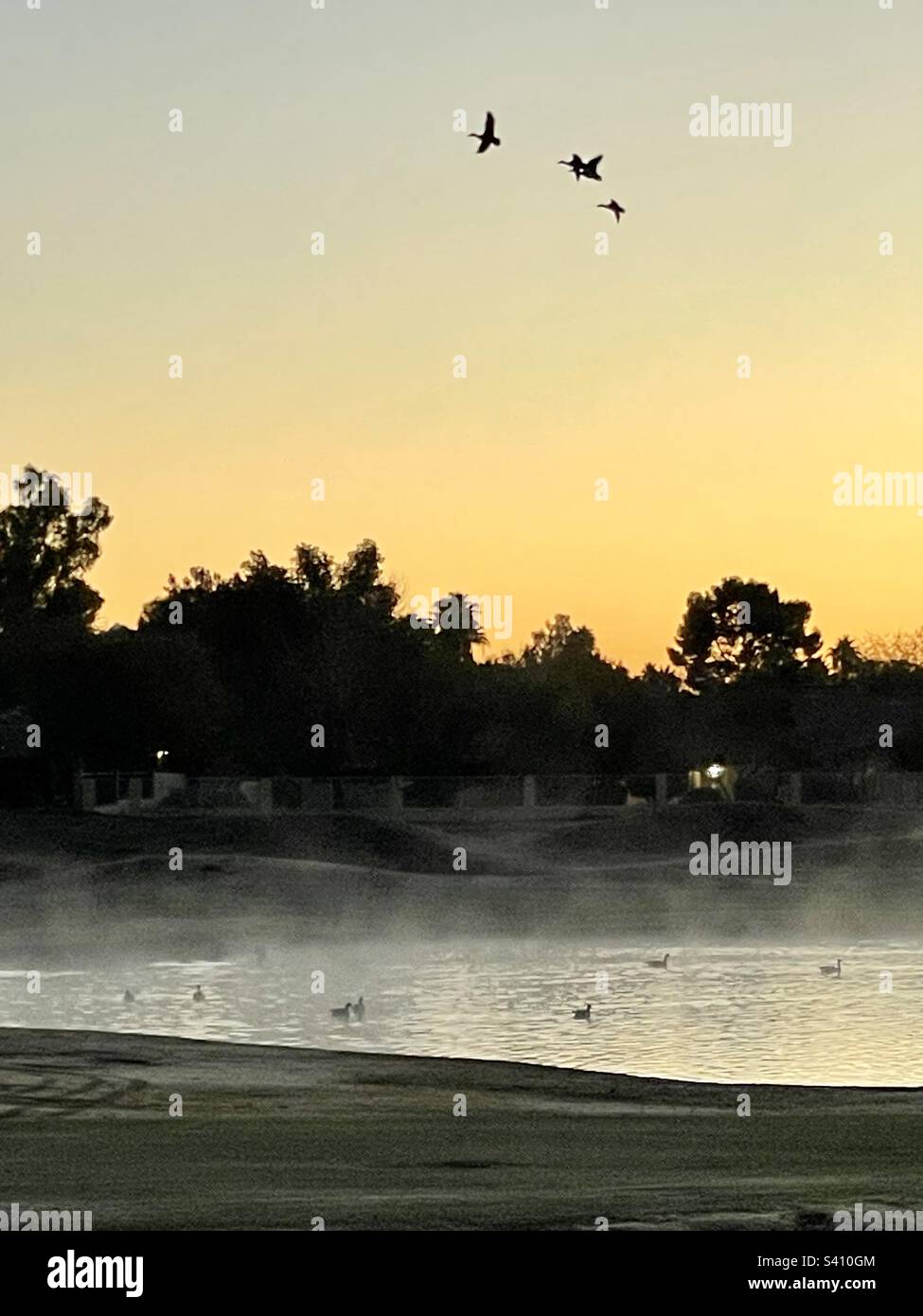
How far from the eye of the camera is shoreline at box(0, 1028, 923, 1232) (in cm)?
1327

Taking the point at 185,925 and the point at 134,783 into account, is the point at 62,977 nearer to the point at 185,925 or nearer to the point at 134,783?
the point at 185,925

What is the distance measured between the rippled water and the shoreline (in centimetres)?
319

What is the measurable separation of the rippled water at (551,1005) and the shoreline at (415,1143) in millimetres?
3189

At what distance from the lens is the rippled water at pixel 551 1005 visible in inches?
1080

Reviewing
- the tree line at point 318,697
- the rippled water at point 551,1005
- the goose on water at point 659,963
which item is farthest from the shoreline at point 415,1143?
the tree line at point 318,697

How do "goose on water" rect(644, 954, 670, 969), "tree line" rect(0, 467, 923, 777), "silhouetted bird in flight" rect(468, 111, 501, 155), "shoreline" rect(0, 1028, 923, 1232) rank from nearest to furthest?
"shoreline" rect(0, 1028, 923, 1232), "silhouetted bird in flight" rect(468, 111, 501, 155), "goose on water" rect(644, 954, 670, 969), "tree line" rect(0, 467, 923, 777)

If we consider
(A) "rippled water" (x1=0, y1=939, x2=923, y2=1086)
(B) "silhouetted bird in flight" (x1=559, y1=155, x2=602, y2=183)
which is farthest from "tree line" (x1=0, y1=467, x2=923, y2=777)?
(B) "silhouetted bird in flight" (x1=559, y1=155, x2=602, y2=183)

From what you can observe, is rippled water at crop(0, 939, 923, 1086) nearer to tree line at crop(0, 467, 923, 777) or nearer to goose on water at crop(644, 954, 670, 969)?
goose on water at crop(644, 954, 670, 969)

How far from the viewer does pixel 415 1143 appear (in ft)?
55.4

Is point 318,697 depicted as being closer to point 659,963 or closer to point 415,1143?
point 659,963

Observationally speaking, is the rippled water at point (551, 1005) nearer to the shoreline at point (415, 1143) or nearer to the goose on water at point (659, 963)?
the goose on water at point (659, 963)

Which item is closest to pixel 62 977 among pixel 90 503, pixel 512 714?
pixel 512 714

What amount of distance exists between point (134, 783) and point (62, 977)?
149ft

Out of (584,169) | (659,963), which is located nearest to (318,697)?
(659,963)
